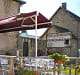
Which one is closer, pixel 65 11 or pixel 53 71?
pixel 53 71

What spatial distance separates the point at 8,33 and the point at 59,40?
24.0 metres

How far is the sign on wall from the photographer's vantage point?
139 feet

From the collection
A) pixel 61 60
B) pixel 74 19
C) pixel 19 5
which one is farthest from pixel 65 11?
pixel 61 60

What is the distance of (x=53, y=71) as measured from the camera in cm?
1121

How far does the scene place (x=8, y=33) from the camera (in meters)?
18.9

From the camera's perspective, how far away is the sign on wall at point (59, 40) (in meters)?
42.2

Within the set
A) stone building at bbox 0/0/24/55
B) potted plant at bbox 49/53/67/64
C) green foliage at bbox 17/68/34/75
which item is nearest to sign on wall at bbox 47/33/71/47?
stone building at bbox 0/0/24/55

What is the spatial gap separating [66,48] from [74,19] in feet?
20.9

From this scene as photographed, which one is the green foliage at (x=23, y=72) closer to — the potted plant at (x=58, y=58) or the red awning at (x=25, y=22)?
the potted plant at (x=58, y=58)

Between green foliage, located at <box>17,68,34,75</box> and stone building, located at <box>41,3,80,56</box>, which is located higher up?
stone building, located at <box>41,3,80,56</box>

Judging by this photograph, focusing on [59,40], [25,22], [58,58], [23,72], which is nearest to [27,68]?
[23,72]

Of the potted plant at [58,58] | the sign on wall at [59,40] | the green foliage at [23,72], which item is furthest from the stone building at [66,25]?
the green foliage at [23,72]

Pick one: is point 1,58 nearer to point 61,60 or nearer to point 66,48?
point 61,60

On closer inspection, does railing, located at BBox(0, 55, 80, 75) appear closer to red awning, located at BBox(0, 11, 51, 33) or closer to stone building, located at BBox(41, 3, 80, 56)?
red awning, located at BBox(0, 11, 51, 33)
